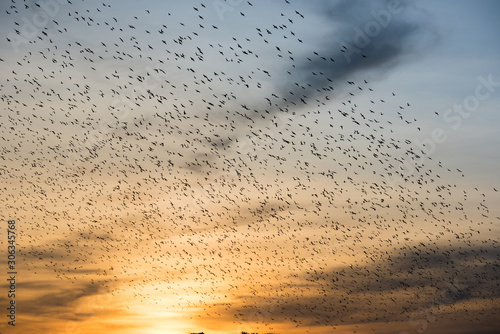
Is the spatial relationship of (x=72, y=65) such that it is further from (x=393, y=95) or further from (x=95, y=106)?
(x=393, y=95)

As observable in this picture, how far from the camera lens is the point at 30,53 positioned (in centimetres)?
4472

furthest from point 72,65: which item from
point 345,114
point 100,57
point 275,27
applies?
point 345,114

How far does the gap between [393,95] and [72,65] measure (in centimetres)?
2419

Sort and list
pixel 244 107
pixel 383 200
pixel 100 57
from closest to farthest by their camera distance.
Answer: pixel 100 57, pixel 244 107, pixel 383 200

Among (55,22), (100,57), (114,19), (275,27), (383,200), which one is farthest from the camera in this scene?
(383,200)

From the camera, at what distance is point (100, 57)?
50656 mm

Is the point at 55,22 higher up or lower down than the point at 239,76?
higher up

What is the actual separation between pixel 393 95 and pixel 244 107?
12131mm

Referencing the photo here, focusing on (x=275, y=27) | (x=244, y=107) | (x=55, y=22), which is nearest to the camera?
(x=275, y=27)

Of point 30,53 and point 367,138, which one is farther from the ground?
point 30,53

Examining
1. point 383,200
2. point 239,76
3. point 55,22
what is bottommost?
point 383,200

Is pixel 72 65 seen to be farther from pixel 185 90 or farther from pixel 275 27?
pixel 275 27

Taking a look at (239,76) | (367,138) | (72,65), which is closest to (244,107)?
(239,76)

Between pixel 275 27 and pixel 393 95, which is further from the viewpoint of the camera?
pixel 393 95
